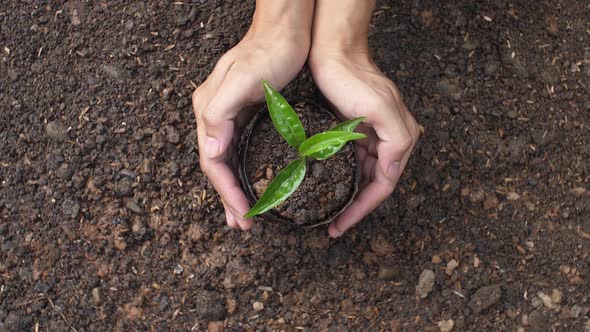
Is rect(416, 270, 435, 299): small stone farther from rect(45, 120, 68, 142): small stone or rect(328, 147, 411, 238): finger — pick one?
rect(45, 120, 68, 142): small stone

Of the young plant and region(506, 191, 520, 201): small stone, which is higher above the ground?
the young plant

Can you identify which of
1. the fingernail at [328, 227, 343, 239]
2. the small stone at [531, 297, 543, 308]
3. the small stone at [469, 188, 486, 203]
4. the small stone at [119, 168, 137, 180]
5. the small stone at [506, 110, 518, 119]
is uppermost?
the small stone at [506, 110, 518, 119]

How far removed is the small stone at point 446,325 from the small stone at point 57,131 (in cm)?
117

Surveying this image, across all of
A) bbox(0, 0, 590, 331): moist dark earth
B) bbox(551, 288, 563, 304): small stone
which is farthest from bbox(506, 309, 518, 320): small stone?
bbox(551, 288, 563, 304): small stone

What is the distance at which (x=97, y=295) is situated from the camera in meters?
1.71

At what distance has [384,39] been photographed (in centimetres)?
182

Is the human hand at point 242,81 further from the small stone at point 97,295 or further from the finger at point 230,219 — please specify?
the small stone at point 97,295

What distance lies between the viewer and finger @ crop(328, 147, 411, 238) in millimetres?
1464

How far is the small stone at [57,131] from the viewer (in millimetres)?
1755

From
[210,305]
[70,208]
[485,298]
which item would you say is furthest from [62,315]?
[485,298]

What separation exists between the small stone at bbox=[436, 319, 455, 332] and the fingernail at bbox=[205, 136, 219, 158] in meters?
0.82

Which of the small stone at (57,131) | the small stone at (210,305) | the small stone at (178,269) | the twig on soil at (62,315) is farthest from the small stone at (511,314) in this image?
the small stone at (57,131)

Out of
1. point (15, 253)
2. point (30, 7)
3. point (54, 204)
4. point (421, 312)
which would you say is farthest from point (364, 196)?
point (30, 7)

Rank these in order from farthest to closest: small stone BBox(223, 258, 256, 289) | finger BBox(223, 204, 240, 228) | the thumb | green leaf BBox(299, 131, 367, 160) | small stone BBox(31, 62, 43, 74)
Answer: small stone BBox(31, 62, 43, 74), small stone BBox(223, 258, 256, 289), finger BBox(223, 204, 240, 228), the thumb, green leaf BBox(299, 131, 367, 160)
